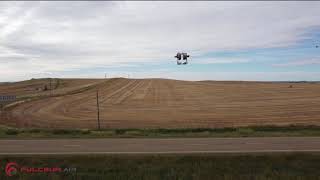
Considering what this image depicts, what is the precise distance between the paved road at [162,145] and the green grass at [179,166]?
1.86 metres

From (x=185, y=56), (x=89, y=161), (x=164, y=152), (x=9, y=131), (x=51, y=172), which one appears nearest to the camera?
(x=185, y=56)

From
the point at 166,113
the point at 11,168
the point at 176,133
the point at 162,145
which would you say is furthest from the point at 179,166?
the point at 166,113

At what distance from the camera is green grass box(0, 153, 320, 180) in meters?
17.5

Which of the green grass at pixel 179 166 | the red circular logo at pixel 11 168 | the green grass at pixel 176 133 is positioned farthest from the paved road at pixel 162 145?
the red circular logo at pixel 11 168

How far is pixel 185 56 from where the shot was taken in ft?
51.5

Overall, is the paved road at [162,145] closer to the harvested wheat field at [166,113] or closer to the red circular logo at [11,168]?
the red circular logo at [11,168]

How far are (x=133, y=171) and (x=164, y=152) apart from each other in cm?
514

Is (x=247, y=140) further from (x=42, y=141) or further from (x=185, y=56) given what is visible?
(x=185, y=56)

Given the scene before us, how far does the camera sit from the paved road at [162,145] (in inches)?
977

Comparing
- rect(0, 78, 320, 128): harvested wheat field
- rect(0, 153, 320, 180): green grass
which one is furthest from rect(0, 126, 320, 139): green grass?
rect(0, 153, 320, 180): green grass

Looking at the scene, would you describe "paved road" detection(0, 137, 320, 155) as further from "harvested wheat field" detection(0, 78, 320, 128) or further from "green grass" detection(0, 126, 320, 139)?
"harvested wheat field" detection(0, 78, 320, 128)

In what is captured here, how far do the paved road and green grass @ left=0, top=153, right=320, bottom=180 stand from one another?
186 centimetres

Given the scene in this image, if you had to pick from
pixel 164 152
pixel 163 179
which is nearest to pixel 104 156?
pixel 164 152

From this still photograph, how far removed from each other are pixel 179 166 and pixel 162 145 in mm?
6458
